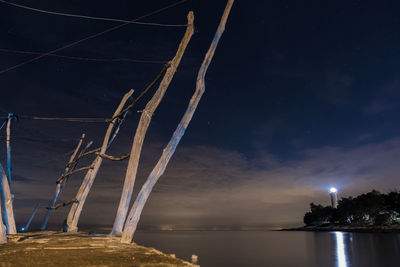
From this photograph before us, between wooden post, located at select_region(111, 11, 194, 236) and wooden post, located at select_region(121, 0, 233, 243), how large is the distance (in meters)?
0.66

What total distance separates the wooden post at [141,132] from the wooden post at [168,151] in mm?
659

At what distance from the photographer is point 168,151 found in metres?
7.31

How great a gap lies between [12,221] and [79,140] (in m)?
6.08

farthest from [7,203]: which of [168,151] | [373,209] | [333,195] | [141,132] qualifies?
[333,195]

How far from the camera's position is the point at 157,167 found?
7.11 m

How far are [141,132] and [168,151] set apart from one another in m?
1.09

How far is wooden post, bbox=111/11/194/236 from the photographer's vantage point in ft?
24.3

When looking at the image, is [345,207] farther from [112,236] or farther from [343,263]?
[112,236]

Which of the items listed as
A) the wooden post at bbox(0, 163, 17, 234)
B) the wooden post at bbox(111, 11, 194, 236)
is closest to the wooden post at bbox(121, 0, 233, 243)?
the wooden post at bbox(111, 11, 194, 236)

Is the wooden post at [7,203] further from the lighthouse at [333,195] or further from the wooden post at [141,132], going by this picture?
the lighthouse at [333,195]

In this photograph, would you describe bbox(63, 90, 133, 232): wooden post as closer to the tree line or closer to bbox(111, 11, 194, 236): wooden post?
bbox(111, 11, 194, 236): wooden post

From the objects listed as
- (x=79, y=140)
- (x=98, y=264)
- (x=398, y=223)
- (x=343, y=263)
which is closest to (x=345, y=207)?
(x=398, y=223)

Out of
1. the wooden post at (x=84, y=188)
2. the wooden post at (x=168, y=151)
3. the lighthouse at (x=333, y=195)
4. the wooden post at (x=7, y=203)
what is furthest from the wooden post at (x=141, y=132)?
the lighthouse at (x=333, y=195)

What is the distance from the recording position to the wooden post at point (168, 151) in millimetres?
6715
